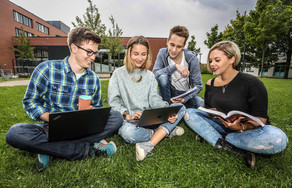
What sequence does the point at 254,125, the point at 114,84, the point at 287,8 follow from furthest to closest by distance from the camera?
1. the point at 287,8
2. the point at 114,84
3. the point at 254,125

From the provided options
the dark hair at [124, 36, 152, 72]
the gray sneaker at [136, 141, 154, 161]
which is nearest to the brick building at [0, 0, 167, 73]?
the dark hair at [124, 36, 152, 72]

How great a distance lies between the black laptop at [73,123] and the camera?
150 cm

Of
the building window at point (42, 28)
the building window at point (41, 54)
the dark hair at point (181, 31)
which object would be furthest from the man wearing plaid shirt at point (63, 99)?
the building window at point (42, 28)

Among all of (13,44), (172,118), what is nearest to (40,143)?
(172,118)

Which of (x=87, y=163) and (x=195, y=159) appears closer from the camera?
(x=87, y=163)

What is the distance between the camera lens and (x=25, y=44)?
2122 cm

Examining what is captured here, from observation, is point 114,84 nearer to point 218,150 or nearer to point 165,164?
point 165,164

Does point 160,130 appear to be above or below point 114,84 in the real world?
below

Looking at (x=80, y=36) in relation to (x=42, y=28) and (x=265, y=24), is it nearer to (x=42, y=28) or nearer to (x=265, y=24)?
(x=265, y=24)

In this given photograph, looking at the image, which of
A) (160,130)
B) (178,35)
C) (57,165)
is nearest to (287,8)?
(178,35)

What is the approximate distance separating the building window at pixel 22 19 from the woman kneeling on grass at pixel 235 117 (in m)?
37.9

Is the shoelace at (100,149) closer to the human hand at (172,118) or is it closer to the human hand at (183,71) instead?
the human hand at (172,118)

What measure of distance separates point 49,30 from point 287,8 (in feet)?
160

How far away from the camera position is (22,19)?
96.7ft
